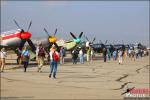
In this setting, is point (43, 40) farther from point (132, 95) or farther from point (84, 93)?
point (132, 95)

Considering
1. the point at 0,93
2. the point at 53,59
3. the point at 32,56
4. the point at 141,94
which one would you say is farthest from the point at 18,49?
the point at 141,94

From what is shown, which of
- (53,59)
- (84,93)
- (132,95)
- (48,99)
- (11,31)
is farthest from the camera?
(11,31)

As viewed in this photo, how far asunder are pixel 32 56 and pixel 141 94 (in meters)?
31.3

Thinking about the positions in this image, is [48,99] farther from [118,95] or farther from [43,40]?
[43,40]

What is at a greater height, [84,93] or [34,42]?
[34,42]

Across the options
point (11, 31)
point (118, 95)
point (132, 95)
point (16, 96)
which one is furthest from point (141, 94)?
point (11, 31)

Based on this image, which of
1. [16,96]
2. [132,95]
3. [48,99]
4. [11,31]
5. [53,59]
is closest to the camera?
[132,95]

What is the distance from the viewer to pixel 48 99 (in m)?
11.9

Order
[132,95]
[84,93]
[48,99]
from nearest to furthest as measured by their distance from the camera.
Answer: [132,95]
[48,99]
[84,93]

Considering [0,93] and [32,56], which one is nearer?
[0,93]

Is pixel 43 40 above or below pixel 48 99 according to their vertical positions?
above

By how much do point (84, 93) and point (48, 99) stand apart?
205 cm

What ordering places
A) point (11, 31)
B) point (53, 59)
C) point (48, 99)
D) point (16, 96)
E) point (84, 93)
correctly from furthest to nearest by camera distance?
point (11, 31) → point (53, 59) → point (84, 93) → point (16, 96) → point (48, 99)

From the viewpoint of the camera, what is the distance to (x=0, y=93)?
13430mm
